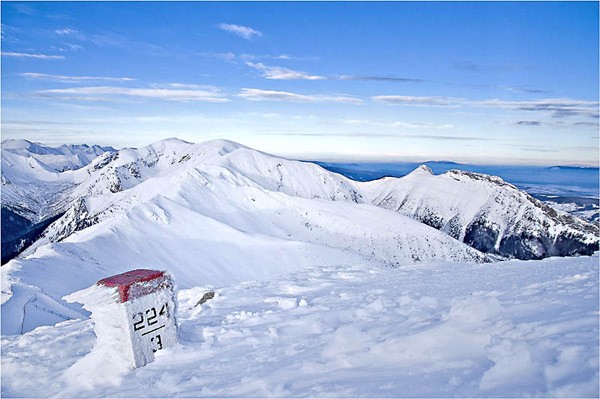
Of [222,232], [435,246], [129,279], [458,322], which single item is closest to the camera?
[458,322]

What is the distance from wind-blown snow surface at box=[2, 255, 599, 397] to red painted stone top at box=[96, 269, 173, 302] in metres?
1.25

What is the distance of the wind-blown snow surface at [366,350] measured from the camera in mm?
4621

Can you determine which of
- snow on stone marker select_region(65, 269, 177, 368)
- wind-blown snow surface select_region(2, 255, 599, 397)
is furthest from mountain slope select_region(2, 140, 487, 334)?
snow on stone marker select_region(65, 269, 177, 368)

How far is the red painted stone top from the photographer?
21.8ft

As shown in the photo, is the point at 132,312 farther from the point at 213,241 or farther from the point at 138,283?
the point at 213,241

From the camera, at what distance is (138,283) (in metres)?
6.81

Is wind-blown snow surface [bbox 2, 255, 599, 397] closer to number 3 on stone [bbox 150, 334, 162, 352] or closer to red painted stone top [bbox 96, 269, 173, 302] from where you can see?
number 3 on stone [bbox 150, 334, 162, 352]

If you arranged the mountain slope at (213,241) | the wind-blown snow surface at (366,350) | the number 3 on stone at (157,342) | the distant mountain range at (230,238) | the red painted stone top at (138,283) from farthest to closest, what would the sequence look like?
the distant mountain range at (230,238) < the mountain slope at (213,241) < the number 3 on stone at (157,342) < the red painted stone top at (138,283) < the wind-blown snow surface at (366,350)

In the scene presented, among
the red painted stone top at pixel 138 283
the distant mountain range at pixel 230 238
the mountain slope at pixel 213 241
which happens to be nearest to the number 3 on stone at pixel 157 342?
the red painted stone top at pixel 138 283

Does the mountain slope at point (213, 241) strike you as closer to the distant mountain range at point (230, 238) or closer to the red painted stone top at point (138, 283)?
the distant mountain range at point (230, 238)

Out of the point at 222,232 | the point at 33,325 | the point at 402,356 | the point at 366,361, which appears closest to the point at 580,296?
the point at 402,356

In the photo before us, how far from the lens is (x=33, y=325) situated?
78.2 feet

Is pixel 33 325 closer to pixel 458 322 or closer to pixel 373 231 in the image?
pixel 458 322

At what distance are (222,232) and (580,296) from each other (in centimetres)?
7991
